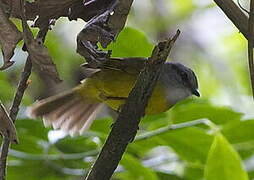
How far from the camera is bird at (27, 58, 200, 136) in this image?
5.12 feet

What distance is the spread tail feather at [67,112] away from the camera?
5.22ft

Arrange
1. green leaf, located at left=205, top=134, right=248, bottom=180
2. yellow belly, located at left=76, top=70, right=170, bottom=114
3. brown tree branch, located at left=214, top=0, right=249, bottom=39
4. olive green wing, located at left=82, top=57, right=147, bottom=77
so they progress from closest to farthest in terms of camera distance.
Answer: brown tree branch, located at left=214, top=0, right=249, bottom=39 → green leaf, located at left=205, top=134, right=248, bottom=180 → olive green wing, located at left=82, top=57, right=147, bottom=77 → yellow belly, located at left=76, top=70, right=170, bottom=114

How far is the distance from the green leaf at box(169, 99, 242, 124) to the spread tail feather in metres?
0.23

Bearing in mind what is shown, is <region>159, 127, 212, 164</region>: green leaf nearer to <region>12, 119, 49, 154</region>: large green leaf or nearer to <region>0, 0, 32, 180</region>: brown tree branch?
<region>12, 119, 49, 154</region>: large green leaf

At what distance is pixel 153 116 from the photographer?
1537 millimetres

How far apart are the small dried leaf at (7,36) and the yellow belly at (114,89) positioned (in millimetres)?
648

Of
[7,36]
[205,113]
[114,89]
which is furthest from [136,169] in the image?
[7,36]

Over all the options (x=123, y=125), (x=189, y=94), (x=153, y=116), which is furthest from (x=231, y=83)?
(x=123, y=125)

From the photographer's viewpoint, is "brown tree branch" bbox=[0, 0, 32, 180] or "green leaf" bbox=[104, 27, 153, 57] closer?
"brown tree branch" bbox=[0, 0, 32, 180]

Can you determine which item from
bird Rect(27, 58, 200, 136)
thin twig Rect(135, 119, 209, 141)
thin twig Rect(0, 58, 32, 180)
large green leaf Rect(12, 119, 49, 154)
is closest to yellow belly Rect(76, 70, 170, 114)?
bird Rect(27, 58, 200, 136)

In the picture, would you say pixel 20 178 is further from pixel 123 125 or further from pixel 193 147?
pixel 123 125

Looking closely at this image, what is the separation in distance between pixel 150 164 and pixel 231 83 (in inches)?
48.5

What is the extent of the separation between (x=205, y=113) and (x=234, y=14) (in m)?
0.60

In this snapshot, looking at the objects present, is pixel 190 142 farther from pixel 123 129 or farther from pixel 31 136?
pixel 123 129
